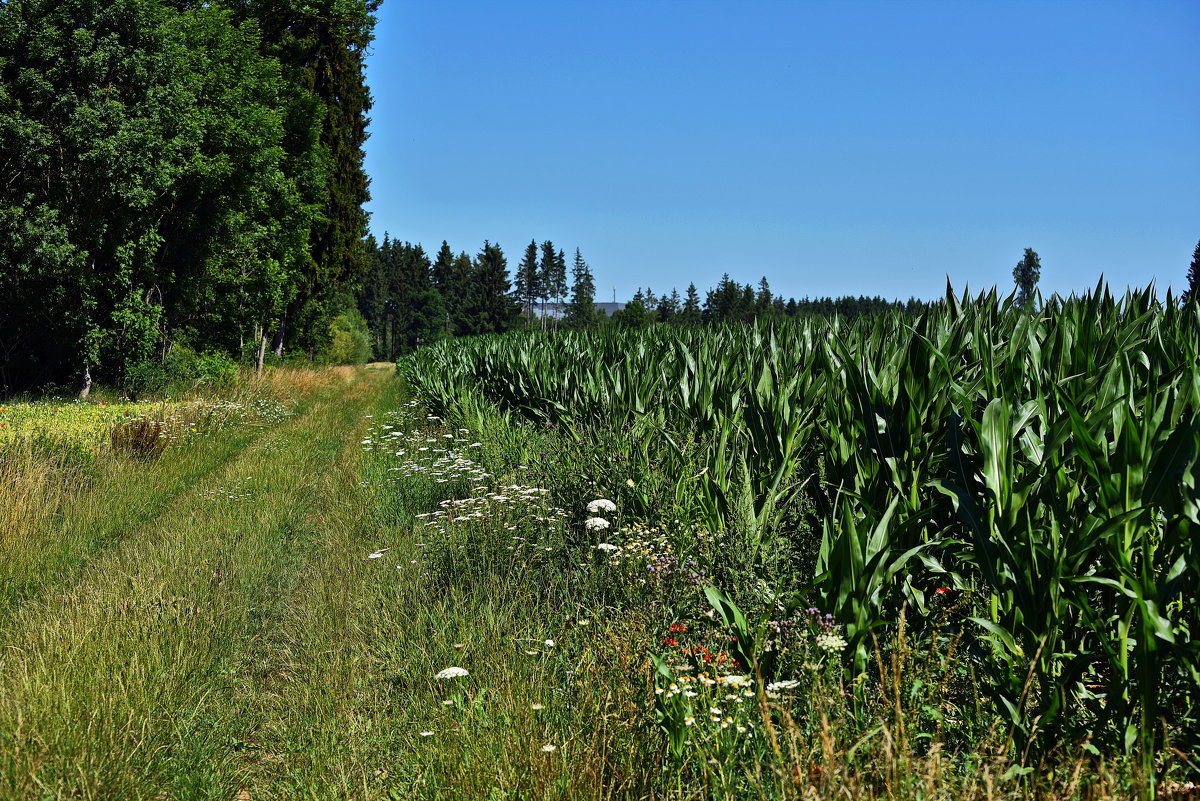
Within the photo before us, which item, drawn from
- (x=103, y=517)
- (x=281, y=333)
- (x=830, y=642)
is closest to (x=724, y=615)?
(x=830, y=642)

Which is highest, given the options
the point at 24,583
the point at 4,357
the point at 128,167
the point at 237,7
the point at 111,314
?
the point at 237,7

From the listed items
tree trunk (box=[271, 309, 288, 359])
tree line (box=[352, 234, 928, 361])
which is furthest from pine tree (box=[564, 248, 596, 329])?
tree trunk (box=[271, 309, 288, 359])

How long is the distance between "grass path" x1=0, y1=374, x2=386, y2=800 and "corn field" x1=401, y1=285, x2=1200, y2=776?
2.55m

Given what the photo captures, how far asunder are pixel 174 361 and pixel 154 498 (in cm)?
1467

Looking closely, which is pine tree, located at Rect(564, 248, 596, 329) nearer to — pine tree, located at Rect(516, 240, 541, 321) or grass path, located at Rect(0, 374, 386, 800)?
pine tree, located at Rect(516, 240, 541, 321)

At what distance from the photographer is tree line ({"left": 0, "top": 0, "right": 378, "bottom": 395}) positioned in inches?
591

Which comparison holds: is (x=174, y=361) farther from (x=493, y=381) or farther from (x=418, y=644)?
(x=418, y=644)

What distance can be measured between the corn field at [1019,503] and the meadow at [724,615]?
0.02 metres

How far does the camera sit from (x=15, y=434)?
9664mm

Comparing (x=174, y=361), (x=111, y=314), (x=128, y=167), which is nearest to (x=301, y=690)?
(x=128, y=167)

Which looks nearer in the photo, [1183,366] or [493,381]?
[1183,366]

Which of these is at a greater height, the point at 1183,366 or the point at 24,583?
the point at 1183,366

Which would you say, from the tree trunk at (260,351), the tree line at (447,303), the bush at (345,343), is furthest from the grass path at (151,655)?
the tree line at (447,303)

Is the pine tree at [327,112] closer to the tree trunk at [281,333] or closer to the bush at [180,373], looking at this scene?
the tree trunk at [281,333]
